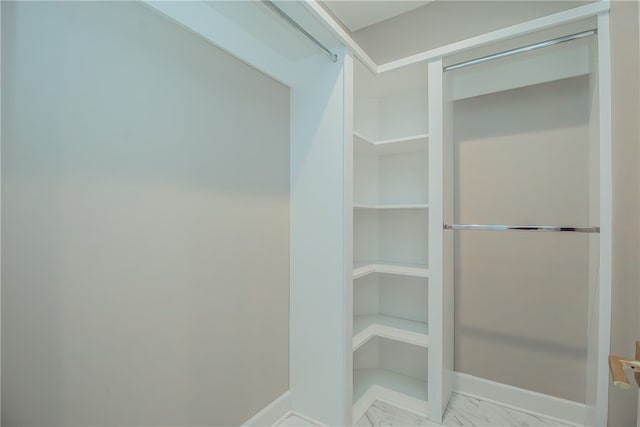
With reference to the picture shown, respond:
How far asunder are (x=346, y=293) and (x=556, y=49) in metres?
1.87

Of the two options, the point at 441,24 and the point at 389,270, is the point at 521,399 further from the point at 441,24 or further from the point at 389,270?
the point at 441,24

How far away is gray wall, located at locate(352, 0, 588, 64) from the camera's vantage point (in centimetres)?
183

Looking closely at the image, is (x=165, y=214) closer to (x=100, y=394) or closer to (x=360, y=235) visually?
(x=100, y=394)

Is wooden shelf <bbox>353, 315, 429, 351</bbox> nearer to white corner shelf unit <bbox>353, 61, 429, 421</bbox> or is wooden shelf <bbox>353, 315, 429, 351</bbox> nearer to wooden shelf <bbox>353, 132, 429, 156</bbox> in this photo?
white corner shelf unit <bbox>353, 61, 429, 421</bbox>

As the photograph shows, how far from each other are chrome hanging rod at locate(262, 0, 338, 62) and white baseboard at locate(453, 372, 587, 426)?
7.52 feet

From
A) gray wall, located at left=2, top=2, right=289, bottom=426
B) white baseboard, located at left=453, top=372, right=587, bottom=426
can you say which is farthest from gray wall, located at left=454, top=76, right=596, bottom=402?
gray wall, located at left=2, top=2, right=289, bottom=426

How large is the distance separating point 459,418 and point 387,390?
46cm

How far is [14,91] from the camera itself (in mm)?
843

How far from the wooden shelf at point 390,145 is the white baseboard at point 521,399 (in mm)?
1659

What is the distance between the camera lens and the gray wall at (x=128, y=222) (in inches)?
34.0

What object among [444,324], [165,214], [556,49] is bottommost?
[444,324]

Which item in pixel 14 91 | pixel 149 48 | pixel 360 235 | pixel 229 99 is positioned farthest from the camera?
pixel 360 235

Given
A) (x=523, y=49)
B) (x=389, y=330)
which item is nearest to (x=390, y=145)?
(x=523, y=49)

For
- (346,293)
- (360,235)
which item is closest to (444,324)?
(346,293)
